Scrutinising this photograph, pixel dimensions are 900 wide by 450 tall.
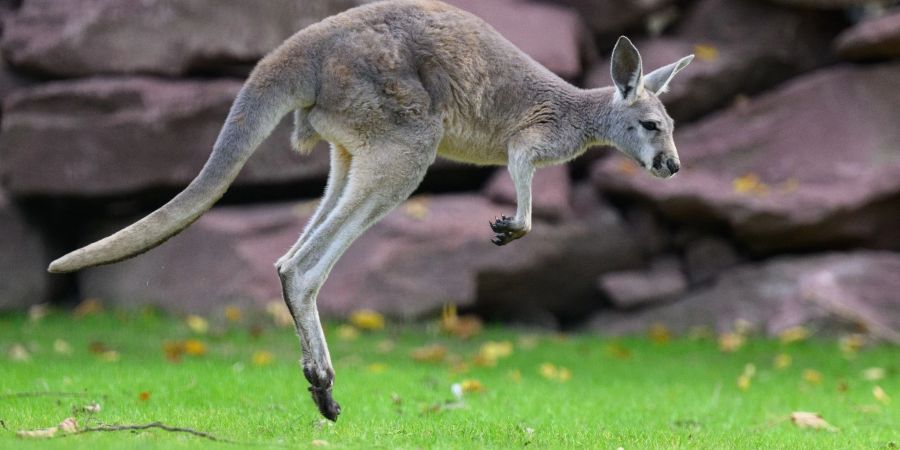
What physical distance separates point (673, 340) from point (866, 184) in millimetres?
2260

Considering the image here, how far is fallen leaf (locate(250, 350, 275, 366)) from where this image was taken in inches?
306

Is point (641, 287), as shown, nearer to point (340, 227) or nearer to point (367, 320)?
point (367, 320)

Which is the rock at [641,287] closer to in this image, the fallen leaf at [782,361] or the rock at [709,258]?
the rock at [709,258]

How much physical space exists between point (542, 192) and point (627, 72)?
487cm

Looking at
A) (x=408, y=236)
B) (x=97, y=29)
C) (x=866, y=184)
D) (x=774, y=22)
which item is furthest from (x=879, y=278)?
(x=97, y=29)

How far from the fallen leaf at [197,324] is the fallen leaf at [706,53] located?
17.7 feet

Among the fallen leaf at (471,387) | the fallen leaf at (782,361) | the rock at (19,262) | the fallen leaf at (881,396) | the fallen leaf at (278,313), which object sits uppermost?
the fallen leaf at (881,396)

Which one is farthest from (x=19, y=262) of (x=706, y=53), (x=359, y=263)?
(x=706, y=53)

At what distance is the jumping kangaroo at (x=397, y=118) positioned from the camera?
5055mm

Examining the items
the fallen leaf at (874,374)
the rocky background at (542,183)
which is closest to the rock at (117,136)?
the rocky background at (542,183)

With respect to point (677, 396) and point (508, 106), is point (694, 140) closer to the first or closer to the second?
point (677, 396)

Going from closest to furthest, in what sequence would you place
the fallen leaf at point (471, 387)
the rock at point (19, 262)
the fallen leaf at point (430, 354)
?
the fallen leaf at point (471, 387), the fallen leaf at point (430, 354), the rock at point (19, 262)

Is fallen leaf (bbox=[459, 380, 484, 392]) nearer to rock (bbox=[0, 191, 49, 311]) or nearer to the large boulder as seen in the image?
the large boulder

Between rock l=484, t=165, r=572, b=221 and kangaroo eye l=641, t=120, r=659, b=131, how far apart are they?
14.9 feet
